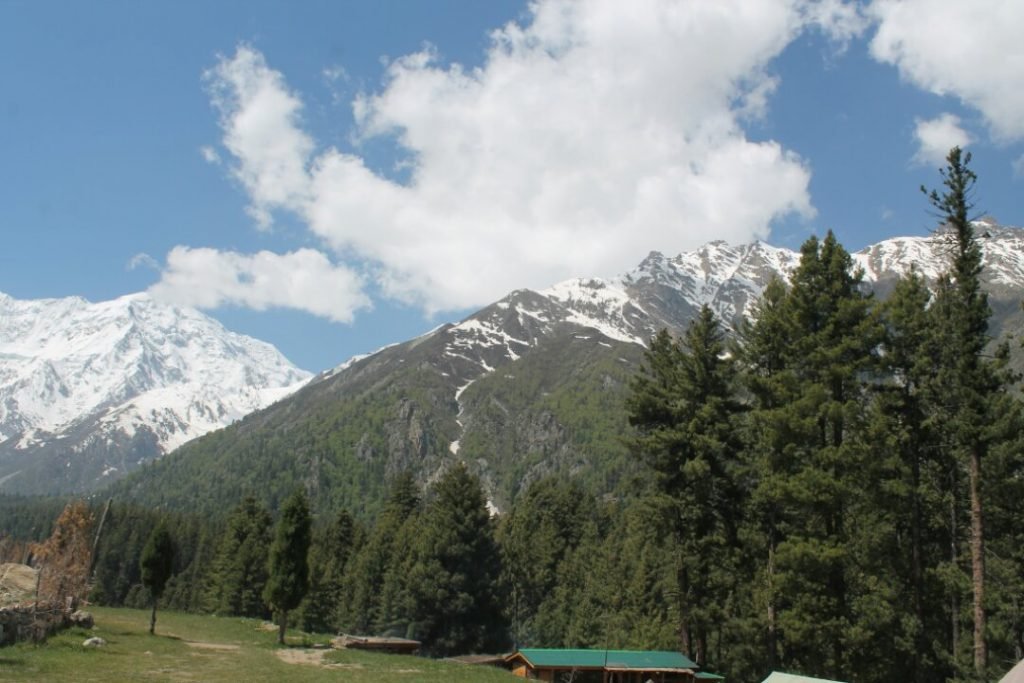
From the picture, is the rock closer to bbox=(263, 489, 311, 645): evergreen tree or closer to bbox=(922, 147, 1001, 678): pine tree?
bbox=(263, 489, 311, 645): evergreen tree

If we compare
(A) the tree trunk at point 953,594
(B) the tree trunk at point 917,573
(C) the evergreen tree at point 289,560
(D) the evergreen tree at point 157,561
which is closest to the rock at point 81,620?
(D) the evergreen tree at point 157,561

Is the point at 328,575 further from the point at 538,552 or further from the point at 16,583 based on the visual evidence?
the point at 16,583

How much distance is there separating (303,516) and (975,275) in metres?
32.6

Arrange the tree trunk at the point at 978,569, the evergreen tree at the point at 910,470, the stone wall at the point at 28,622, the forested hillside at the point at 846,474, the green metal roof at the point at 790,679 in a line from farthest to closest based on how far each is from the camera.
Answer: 1. the stone wall at the point at 28,622
2. the evergreen tree at the point at 910,470
3. the forested hillside at the point at 846,474
4. the tree trunk at the point at 978,569
5. the green metal roof at the point at 790,679

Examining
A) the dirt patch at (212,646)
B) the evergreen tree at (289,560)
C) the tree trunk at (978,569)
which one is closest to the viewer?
the tree trunk at (978,569)

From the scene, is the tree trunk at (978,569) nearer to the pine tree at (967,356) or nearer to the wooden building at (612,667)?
the pine tree at (967,356)

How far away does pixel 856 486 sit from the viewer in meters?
25.2

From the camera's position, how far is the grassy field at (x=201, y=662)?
81.0 feet

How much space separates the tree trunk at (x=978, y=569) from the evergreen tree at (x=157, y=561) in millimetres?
36600

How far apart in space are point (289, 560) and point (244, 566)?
3960 cm

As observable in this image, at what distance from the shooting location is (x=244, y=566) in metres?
75.8

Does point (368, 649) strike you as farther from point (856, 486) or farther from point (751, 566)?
point (856, 486)

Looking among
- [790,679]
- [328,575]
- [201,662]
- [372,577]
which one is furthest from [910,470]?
[328,575]

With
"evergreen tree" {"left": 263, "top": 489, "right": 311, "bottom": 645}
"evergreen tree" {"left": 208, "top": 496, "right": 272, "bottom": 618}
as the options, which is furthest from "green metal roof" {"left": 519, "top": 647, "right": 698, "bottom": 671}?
"evergreen tree" {"left": 208, "top": 496, "right": 272, "bottom": 618}
